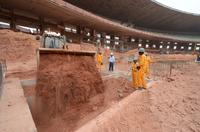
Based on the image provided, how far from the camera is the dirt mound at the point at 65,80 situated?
532cm

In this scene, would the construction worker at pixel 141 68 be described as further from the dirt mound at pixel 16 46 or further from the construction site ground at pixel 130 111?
the dirt mound at pixel 16 46

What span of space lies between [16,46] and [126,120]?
10989 mm

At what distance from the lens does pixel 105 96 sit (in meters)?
7.21

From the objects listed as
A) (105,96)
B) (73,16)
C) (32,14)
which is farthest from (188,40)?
(105,96)

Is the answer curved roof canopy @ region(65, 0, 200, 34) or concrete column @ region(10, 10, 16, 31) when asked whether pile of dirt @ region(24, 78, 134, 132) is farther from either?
curved roof canopy @ region(65, 0, 200, 34)

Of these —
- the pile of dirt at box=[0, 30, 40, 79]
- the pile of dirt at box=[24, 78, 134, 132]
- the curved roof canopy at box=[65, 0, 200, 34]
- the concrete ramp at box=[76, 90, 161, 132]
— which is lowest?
the pile of dirt at box=[24, 78, 134, 132]

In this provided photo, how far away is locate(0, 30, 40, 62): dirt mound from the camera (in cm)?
1159

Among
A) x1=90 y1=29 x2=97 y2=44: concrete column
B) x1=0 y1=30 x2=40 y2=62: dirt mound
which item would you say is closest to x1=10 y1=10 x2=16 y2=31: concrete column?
x1=0 y1=30 x2=40 y2=62: dirt mound

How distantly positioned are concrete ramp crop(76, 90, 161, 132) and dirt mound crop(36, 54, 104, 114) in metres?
1.89

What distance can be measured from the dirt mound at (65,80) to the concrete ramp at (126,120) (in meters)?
1.89

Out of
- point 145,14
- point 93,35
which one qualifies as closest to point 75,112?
point 93,35

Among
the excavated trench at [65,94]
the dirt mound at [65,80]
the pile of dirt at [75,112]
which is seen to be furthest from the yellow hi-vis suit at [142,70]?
the dirt mound at [65,80]

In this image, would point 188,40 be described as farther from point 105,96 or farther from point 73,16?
point 105,96

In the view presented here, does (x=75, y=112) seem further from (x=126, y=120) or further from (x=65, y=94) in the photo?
(x=126, y=120)
